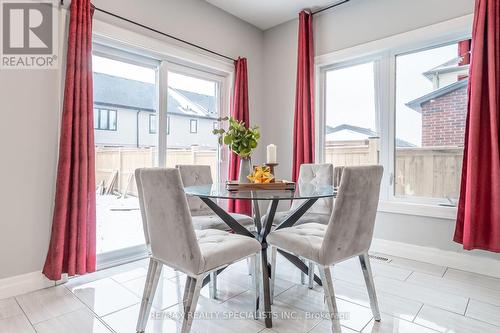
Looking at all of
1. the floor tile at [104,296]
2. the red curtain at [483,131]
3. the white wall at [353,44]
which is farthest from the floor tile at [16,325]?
the red curtain at [483,131]

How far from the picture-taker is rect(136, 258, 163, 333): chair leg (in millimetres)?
1590

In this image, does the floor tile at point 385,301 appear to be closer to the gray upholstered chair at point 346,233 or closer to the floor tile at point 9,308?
the gray upholstered chair at point 346,233

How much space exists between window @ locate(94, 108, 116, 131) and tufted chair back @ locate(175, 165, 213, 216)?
74cm

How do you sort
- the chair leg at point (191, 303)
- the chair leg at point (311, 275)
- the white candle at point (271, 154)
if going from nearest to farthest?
the chair leg at point (191, 303) → the chair leg at point (311, 275) → the white candle at point (271, 154)

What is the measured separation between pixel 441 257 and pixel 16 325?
333 cm

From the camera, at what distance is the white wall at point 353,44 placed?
2.75m

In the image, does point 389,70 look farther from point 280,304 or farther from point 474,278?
point 280,304

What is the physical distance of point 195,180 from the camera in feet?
8.94

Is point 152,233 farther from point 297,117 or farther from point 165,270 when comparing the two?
point 297,117

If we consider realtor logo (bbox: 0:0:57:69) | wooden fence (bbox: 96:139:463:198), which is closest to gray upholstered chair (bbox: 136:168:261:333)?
wooden fence (bbox: 96:139:463:198)

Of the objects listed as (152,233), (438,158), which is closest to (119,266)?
(152,233)

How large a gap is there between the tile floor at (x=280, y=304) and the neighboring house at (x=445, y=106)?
1257 millimetres

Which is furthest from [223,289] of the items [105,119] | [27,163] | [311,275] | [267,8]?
[267,8]

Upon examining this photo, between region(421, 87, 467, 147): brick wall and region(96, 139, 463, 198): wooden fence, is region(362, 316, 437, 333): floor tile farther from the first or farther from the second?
region(421, 87, 467, 147): brick wall
